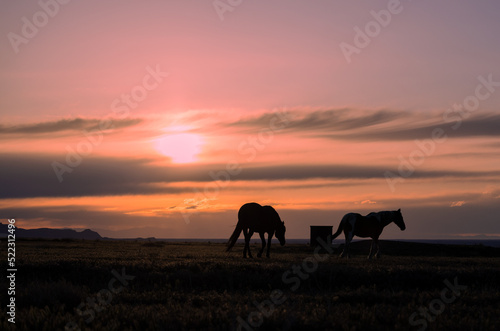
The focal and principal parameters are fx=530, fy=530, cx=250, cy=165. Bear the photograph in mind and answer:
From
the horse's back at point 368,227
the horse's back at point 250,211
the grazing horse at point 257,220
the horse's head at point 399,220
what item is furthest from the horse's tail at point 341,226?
the horse's back at point 250,211

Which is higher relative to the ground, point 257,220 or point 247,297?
point 257,220

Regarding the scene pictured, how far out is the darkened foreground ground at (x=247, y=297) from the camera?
11.5m

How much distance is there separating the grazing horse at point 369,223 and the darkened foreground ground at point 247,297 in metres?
9.61

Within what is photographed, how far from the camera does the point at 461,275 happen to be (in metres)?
18.9

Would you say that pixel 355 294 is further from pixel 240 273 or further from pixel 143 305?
pixel 143 305

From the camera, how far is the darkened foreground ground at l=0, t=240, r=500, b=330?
11523 mm

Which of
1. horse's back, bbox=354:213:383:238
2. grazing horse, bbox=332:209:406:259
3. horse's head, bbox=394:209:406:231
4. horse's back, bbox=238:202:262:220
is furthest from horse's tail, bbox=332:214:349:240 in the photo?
horse's back, bbox=238:202:262:220

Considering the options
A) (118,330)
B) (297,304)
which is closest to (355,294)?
(297,304)

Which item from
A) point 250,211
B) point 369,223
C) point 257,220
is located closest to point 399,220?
point 369,223

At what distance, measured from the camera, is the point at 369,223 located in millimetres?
29656

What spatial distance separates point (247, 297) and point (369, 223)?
645 inches

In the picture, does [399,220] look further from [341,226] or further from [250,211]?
[250,211]

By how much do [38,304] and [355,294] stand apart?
8601 millimetres

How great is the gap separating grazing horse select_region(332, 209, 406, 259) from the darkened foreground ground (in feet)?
31.5
